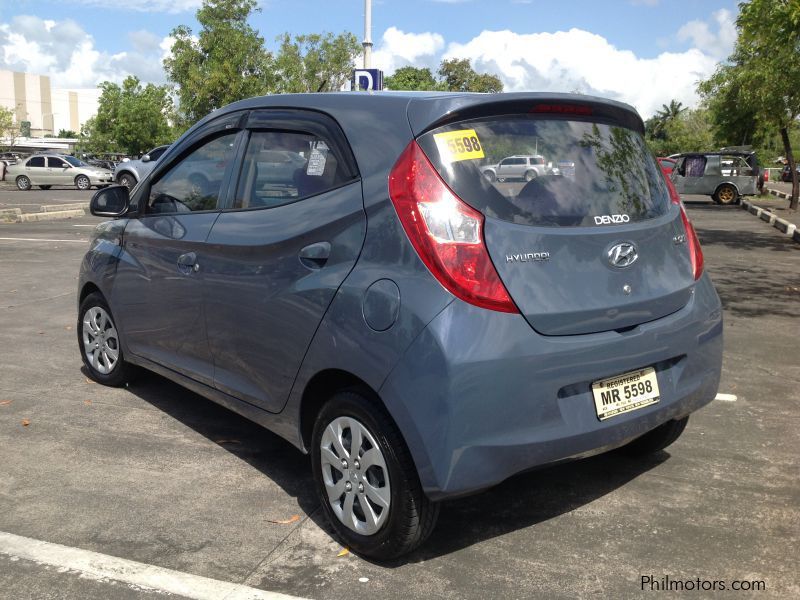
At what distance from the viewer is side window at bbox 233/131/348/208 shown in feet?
11.5

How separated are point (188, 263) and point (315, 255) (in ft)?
3.82

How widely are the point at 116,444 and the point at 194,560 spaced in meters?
1.55

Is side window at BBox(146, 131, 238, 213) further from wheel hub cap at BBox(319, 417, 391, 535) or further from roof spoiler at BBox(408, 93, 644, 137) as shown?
wheel hub cap at BBox(319, 417, 391, 535)

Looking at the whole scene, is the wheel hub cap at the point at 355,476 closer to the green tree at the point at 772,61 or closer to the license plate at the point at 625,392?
the license plate at the point at 625,392

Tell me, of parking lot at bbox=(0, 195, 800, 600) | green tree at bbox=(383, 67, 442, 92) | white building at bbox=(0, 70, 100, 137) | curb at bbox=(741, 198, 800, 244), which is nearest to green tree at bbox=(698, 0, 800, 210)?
curb at bbox=(741, 198, 800, 244)

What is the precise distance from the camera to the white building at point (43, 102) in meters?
117

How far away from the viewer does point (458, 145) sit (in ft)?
10.2

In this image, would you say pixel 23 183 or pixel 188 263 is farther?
pixel 23 183

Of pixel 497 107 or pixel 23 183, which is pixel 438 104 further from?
pixel 23 183

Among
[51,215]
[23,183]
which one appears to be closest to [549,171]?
[51,215]

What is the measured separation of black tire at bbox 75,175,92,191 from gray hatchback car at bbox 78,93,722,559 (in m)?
34.0

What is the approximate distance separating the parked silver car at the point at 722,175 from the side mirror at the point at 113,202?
26095 millimetres

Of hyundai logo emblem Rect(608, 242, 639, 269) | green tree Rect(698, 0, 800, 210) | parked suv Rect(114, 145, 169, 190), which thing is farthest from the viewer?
parked suv Rect(114, 145, 169, 190)

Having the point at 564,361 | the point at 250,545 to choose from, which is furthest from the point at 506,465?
the point at 250,545
